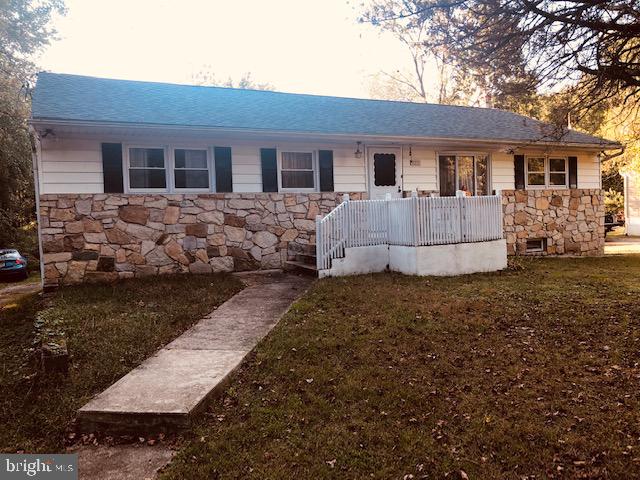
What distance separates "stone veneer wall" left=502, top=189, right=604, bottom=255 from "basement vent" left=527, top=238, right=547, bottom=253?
10cm

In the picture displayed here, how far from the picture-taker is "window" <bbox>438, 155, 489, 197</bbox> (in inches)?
495

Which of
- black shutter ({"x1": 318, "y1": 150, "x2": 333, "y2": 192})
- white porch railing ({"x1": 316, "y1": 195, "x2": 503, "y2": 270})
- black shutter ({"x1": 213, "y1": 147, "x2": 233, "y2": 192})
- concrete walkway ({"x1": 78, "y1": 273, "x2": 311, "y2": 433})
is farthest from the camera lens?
black shutter ({"x1": 318, "y1": 150, "x2": 333, "y2": 192})

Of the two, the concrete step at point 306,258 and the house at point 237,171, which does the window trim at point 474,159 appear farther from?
the concrete step at point 306,258

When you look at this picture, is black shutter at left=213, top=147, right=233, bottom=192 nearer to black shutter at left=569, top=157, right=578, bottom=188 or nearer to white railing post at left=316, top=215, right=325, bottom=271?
white railing post at left=316, top=215, right=325, bottom=271

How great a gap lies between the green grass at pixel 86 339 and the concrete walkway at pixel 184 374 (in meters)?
0.23

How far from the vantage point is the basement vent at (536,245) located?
13.5m

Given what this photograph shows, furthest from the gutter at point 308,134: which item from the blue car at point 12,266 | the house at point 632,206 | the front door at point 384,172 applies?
the house at point 632,206

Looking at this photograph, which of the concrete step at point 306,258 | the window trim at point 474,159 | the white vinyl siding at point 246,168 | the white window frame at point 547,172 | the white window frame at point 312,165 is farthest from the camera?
the white window frame at point 547,172

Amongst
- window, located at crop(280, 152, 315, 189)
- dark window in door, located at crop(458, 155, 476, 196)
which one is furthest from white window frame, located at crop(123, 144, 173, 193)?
dark window in door, located at crop(458, 155, 476, 196)

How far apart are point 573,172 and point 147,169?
40.7 ft

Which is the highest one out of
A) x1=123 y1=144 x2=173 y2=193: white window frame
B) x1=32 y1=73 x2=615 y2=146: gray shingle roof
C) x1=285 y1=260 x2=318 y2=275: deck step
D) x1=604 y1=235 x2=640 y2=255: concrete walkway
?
x1=32 y1=73 x2=615 y2=146: gray shingle roof

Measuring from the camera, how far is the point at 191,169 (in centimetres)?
997

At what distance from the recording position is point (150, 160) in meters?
9.66

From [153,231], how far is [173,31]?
2370 cm
